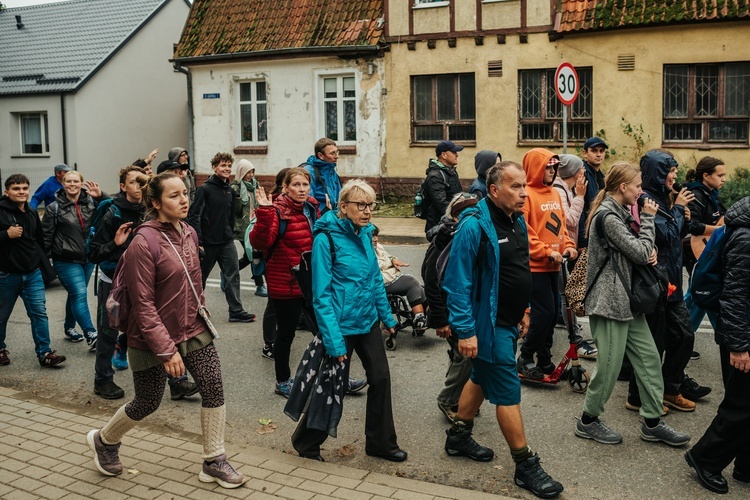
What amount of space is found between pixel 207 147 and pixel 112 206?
19716 millimetres

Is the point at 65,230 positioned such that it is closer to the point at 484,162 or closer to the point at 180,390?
the point at 180,390

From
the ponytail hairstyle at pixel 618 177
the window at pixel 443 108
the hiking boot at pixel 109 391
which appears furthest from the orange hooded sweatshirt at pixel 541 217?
the window at pixel 443 108

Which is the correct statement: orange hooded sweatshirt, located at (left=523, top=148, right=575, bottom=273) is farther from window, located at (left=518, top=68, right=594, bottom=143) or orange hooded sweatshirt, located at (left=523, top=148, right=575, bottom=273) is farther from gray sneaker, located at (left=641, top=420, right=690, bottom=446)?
window, located at (left=518, top=68, right=594, bottom=143)

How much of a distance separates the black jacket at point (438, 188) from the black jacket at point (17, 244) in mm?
3979

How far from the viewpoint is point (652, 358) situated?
562 centimetres

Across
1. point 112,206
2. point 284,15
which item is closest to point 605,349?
point 112,206

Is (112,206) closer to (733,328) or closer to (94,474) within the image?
(94,474)

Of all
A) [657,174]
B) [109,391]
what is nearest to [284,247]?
[109,391]

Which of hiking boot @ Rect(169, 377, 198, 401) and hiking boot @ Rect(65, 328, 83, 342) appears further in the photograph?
hiking boot @ Rect(65, 328, 83, 342)

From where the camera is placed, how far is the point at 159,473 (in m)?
5.20

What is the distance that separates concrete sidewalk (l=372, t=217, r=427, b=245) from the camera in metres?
16.3

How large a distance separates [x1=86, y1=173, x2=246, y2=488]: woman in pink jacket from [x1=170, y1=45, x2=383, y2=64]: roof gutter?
18.1 meters

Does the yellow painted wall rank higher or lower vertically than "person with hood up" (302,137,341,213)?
higher

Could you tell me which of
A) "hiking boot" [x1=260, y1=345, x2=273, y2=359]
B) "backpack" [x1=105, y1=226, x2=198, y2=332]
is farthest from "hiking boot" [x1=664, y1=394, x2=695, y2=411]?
"backpack" [x1=105, y1=226, x2=198, y2=332]
